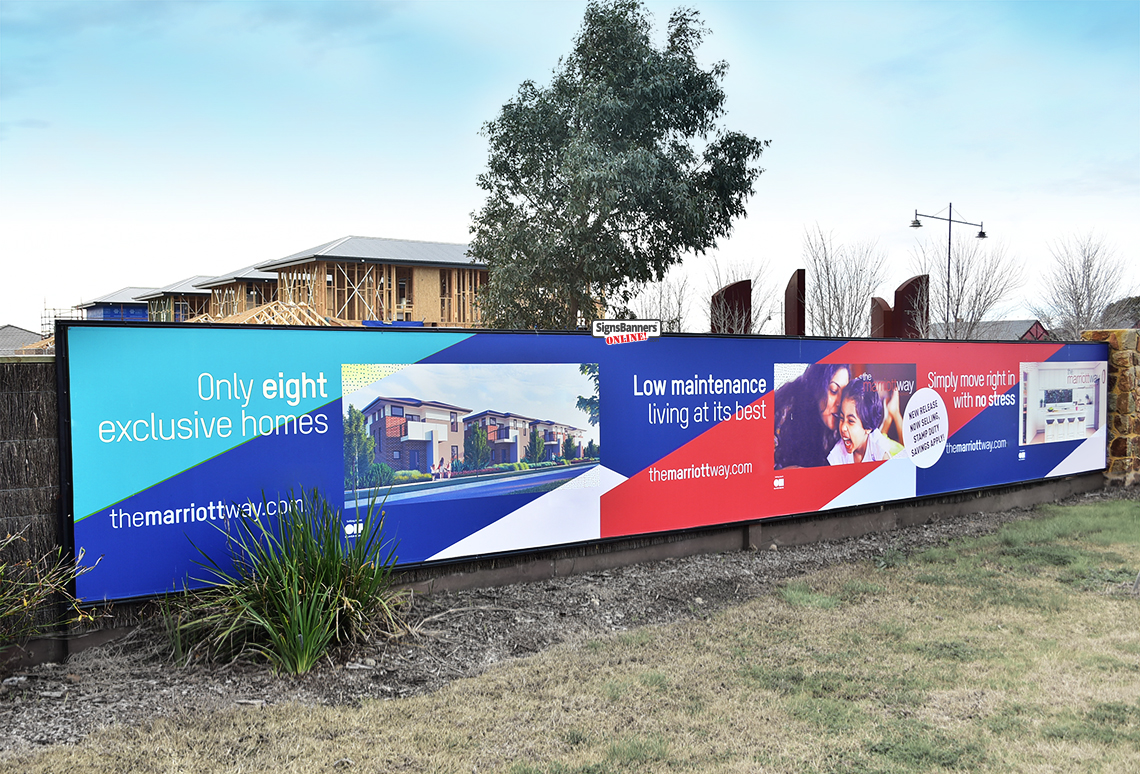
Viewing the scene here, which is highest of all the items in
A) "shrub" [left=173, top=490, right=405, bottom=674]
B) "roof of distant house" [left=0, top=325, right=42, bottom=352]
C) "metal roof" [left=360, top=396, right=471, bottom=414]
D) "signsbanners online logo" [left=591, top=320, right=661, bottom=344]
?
"roof of distant house" [left=0, top=325, right=42, bottom=352]

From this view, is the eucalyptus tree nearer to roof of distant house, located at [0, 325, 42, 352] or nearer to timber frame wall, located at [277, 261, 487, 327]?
timber frame wall, located at [277, 261, 487, 327]

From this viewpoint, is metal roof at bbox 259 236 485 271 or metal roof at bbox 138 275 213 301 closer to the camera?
metal roof at bbox 259 236 485 271

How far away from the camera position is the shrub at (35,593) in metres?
5.35

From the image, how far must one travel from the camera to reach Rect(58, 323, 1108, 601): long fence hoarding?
5879 millimetres

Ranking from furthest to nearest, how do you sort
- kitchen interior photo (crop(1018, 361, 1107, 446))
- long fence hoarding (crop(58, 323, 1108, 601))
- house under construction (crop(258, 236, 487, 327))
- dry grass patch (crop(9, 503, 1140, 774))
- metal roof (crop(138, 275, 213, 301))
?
metal roof (crop(138, 275, 213, 301)), house under construction (crop(258, 236, 487, 327)), kitchen interior photo (crop(1018, 361, 1107, 446)), long fence hoarding (crop(58, 323, 1108, 601)), dry grass patch (crop(9, 503, 1140, 774))

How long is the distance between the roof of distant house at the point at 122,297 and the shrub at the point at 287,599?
287 feet

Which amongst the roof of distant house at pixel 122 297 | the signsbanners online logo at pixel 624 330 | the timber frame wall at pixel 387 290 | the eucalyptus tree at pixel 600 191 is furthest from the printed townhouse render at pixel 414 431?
the roof of distant house at pixel 122 297

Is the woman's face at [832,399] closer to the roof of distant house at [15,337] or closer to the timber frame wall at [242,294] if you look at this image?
the timber frame wall at [242,294]

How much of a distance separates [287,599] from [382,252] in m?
54.4

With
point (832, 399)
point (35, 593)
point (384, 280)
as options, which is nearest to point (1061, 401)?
point (832, 399)

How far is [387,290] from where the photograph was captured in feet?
185

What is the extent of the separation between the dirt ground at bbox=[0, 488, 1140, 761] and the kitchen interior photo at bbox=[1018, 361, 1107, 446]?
581 cm

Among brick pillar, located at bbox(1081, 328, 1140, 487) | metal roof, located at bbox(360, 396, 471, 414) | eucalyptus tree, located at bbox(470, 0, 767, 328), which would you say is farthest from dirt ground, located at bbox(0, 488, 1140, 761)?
eucalyptus tree, located at bbox(470, 0, 767, 328)

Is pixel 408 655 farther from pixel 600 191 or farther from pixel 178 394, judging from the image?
pixel 600 191
